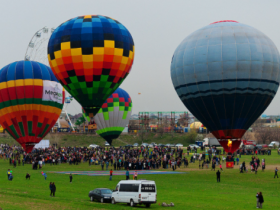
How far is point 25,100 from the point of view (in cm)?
4588

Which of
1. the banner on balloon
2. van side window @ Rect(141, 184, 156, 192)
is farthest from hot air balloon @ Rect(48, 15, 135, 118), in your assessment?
van side window @ Rect(141, 184, 156, 192)

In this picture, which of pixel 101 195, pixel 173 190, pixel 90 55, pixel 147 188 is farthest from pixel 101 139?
pixel 147 188

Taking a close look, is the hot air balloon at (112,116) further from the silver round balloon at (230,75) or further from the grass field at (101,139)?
the grass field at (101,139)

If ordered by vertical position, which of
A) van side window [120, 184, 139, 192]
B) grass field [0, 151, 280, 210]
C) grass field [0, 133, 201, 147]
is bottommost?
grass field [0, 151, 280, 210]

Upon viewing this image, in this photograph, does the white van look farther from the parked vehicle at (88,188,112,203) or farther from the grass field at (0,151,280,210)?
the parked vehicle at (88,188,112,203)

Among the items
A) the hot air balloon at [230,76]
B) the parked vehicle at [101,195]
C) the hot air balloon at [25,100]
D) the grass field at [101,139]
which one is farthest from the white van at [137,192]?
the grass field at [101,139]

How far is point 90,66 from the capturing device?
38.3 metres

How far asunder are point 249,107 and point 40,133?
22726mm

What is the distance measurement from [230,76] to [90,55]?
12452 millimetres

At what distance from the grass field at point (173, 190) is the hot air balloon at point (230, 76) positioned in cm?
503

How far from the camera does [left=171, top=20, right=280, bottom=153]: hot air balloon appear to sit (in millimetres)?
37625

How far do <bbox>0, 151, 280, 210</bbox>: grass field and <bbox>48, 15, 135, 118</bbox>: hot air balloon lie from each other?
8035 mm

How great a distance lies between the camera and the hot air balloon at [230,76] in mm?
37625

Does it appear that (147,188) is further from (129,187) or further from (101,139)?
(101,139)
